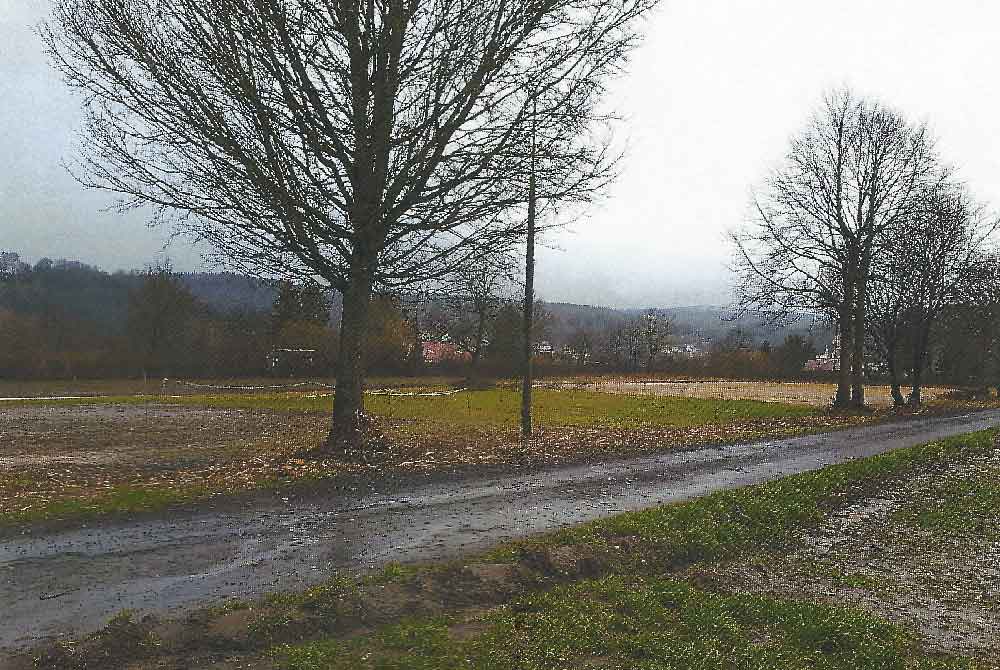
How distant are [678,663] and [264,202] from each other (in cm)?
993

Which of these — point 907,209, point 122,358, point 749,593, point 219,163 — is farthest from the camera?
point 122,358

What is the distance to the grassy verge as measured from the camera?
487cm

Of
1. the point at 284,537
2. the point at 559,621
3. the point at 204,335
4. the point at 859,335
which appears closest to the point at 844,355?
the point at 859,335

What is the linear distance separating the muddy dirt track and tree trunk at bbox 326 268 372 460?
8.05 feet

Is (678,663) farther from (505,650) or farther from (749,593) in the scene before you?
(749,593)

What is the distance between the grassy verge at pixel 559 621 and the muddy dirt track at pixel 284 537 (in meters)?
0.79

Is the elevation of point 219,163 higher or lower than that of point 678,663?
higher

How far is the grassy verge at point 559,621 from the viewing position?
487 cm

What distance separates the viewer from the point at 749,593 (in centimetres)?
644

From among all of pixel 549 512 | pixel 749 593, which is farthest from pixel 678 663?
pixel 549 512

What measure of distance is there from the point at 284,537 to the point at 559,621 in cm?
385

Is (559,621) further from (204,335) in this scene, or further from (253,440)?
(204,335)

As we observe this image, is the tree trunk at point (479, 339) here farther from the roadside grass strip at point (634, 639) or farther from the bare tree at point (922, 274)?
the roadside grass strip at point (634, 639)

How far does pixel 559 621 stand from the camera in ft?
18.0
